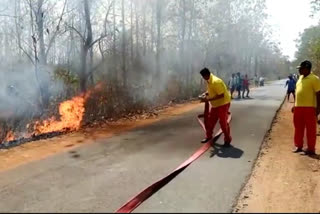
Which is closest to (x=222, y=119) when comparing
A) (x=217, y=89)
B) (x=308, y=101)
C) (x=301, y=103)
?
(x=217, y=89)

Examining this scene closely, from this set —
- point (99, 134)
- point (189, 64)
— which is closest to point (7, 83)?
point (99, 134)

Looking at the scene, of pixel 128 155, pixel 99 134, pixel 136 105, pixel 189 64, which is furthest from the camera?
pixel 189 64

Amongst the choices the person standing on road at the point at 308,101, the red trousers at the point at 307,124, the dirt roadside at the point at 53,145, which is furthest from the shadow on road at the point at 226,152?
the dirt roadside at the point at 53,145

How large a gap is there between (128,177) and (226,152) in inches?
104

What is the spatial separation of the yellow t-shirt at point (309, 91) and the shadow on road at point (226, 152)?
1.56 metres

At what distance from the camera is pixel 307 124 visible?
313 inches

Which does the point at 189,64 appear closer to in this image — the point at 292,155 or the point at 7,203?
the point at 292,155

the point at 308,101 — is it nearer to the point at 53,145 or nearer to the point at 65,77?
the point at 53,145

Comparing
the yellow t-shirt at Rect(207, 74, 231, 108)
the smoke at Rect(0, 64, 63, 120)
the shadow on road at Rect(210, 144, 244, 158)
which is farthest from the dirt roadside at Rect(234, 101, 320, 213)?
the smoke at Rect(0, 64, 63, 120)

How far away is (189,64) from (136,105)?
591 inches

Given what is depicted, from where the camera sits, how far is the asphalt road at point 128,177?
187 inches

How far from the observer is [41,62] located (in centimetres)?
1287

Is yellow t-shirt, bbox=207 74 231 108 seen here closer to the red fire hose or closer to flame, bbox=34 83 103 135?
the red fire hose

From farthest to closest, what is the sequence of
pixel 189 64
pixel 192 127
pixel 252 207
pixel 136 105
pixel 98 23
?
pixel 189 64 → pixel 98 23 → pixel 136 105 → pixel 192 127 → pixel 252 207
